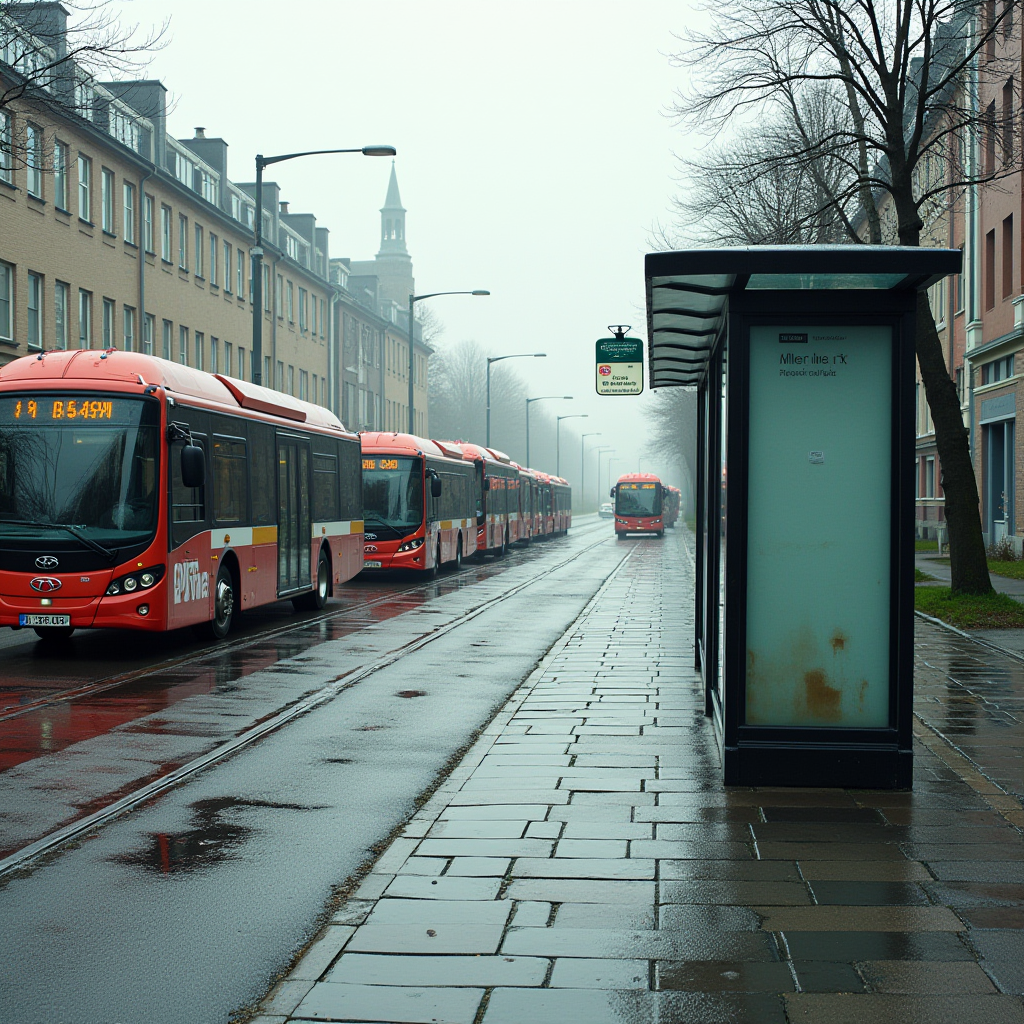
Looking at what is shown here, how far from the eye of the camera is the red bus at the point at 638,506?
217ft

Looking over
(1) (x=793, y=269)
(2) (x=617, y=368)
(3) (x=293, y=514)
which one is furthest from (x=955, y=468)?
(2) (x=617, y=368)

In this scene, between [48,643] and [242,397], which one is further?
[242,397]

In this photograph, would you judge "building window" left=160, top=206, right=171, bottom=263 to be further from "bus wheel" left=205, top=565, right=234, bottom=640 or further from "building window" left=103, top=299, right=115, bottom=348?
"bus wheel" left=205, top=565, right=234, bottom=640

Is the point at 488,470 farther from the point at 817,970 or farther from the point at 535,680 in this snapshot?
the point at 817,970

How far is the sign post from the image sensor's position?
3866cm

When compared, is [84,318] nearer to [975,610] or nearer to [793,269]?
[975,610]

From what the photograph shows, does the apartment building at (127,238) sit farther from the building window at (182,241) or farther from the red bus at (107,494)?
the red bus at (107,494)

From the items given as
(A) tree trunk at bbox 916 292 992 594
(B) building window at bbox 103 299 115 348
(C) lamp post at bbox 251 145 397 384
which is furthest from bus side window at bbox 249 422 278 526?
(B) building window at bbox 103 299 115 348

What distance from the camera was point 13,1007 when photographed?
4188 mm

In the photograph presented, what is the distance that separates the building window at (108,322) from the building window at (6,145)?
6855mm

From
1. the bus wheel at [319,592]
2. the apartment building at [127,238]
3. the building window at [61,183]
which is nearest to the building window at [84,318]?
the apartment building at [127,238]

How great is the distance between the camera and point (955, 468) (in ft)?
60.0

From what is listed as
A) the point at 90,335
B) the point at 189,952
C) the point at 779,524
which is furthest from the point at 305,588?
the point at 90,335

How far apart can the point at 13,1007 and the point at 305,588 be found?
15285 mm
